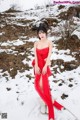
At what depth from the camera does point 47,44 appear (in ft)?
16.9

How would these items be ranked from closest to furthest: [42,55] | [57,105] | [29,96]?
[42,55] → [57,105] → [29,96]

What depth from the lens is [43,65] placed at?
5234 mm

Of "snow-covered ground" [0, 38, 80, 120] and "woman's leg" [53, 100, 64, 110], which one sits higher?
"woman's leg" [53, 100, 64, 110]

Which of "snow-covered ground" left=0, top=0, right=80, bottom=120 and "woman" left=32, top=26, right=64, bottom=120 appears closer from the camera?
"woman" left=32, top=26, right=64, bottom=120

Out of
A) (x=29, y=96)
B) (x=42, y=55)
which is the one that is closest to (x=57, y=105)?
(x=29, y=96)

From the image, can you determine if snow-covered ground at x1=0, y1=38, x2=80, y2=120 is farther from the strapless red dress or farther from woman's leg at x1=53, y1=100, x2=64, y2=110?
the strapless red dress

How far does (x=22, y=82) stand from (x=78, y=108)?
1.80 meters

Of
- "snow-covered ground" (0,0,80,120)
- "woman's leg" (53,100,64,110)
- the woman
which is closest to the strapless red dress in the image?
the woman

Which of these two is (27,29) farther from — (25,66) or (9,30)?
(25,66)

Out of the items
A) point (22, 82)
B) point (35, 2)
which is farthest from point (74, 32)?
point (35, 2)

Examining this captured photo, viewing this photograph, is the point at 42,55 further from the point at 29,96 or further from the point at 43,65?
the point at 29,96

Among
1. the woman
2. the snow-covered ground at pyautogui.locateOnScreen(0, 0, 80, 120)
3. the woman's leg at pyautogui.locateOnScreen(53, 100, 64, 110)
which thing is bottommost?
the snow-covered ground at pyautogui.locateOnScreen(0, 0, 80, 120)

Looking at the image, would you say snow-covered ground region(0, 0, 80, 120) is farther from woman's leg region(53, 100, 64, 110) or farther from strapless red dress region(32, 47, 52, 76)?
strapless red dress region(32, 47, 52, 76)

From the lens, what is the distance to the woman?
514 centimetres
